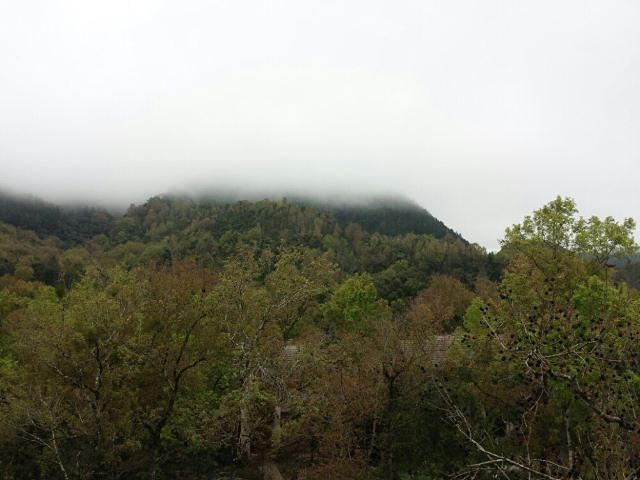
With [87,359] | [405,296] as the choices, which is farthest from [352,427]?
[405,296]

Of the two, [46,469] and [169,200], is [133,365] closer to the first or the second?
[46,469]

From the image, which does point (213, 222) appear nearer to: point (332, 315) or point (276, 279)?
point (332, 315)

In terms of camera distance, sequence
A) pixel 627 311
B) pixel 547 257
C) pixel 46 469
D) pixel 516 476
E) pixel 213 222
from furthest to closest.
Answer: pixel 213 222
pixel 547 257
pixel 46 469
pixel 627 311
pixel 516 476

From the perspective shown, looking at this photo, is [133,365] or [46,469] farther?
[46,469]

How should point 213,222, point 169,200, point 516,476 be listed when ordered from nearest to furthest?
point 516,476
point 213,222
point 169,200

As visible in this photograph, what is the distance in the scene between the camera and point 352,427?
58.5 feet

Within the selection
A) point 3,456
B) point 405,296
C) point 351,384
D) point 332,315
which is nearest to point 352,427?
point 351,384

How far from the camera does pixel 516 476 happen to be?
1325 centimetres

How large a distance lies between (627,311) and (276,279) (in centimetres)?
1450

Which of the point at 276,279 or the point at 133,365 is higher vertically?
the point at 276,279

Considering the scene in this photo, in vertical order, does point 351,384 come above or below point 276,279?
below

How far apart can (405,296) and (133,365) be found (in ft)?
231

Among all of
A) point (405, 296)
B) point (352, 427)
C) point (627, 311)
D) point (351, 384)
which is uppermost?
point (627, 311)

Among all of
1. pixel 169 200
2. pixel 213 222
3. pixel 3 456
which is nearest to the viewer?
pixel 3 456
